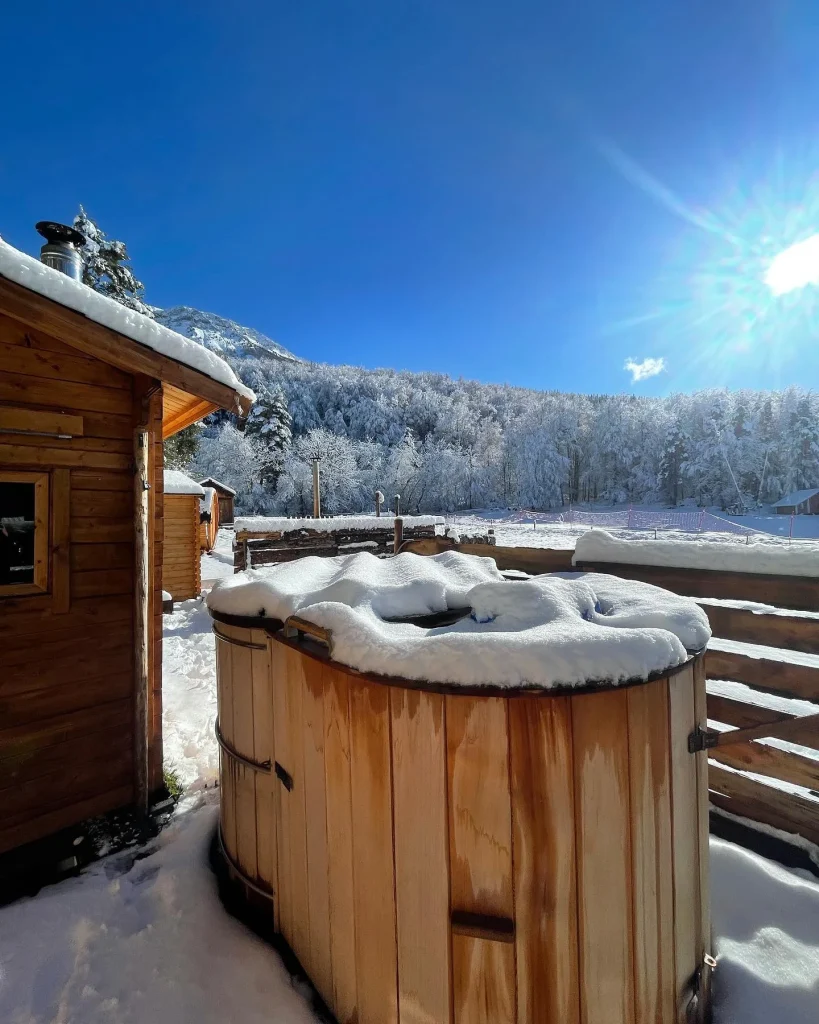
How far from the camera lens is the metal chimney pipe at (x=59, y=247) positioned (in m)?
3.61

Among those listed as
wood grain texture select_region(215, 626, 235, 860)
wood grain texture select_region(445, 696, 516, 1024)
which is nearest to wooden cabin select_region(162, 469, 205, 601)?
wood grain texture select_region(215, 626, 235, 860)

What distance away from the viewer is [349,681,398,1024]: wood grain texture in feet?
4.63

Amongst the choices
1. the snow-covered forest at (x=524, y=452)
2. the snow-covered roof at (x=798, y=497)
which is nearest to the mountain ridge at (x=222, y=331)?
the snow-covered forest at (x=524, y=452)

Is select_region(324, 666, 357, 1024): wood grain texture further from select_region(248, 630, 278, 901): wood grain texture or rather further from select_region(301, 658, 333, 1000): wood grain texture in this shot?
select_region(248, 630, 278, 901): wood grain texture

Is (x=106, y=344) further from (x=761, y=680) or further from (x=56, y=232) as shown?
(x=761, y=680)

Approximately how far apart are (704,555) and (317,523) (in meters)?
8.26

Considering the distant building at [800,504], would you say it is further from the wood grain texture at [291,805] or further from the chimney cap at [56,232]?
the chimney cap at [56,232]

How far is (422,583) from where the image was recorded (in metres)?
2.01

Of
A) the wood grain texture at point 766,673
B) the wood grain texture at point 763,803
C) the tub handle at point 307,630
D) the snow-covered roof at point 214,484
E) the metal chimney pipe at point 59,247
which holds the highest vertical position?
the metal chimney pipe at point 59,247

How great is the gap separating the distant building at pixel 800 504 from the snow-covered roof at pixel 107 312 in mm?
45257

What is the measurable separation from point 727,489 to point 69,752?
50.7m

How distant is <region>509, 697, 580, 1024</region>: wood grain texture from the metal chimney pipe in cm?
454

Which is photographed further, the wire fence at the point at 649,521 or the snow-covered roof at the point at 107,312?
the wire fence at the point at 649,521

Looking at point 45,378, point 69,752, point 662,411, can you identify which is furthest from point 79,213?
point 662,411
